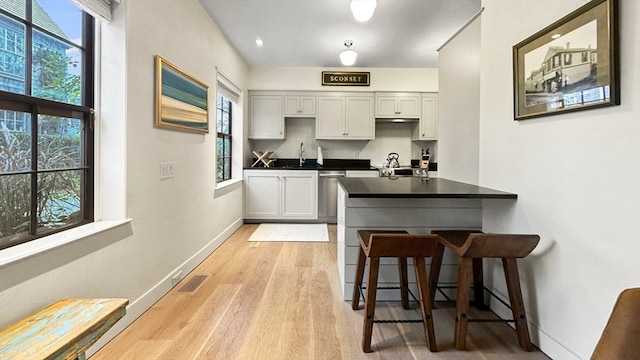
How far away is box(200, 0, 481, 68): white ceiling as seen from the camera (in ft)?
10.8

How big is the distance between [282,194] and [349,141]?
1.60m

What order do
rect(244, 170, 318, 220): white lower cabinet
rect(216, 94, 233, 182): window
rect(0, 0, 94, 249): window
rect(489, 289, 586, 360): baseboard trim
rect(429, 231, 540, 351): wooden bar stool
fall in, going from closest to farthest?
1. rect(0, 0, 94, 249): window
2. rect(489, 289, 586, 360): baseboard trim
3. rect(429, 231, 540, 351): wooden bar stool
4. rect(216, 94, 233, 182): window
5. rect(244, 170, 318, 220): white lower cabinet

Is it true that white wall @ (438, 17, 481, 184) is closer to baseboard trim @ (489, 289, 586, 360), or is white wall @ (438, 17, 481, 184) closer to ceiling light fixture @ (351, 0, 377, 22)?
ceiling light fixture @ (351, 0, 377, 22)

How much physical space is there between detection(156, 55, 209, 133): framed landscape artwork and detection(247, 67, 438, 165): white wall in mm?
2264

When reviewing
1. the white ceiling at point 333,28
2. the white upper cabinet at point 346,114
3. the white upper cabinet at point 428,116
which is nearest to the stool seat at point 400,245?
the white ceiling at point 333,28

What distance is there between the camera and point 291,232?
4688 millimetres

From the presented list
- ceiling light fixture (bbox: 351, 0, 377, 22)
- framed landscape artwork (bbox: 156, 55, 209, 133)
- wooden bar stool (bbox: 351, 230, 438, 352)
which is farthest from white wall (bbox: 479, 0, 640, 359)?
framed landscape artwork (bbox: 156, 55, 209, 133)

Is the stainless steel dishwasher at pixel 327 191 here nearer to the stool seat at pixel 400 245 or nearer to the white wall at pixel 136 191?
the white wall at pixel 136 191

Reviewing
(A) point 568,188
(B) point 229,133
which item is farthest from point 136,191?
(B) point 229,133

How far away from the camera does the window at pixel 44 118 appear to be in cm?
142

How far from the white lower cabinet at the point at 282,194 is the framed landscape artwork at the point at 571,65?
3.58 metres

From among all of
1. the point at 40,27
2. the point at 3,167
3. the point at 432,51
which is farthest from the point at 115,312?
the point at 432,51

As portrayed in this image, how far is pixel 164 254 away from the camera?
2539mm

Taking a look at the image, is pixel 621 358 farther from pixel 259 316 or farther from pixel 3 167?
pixel 3 167
